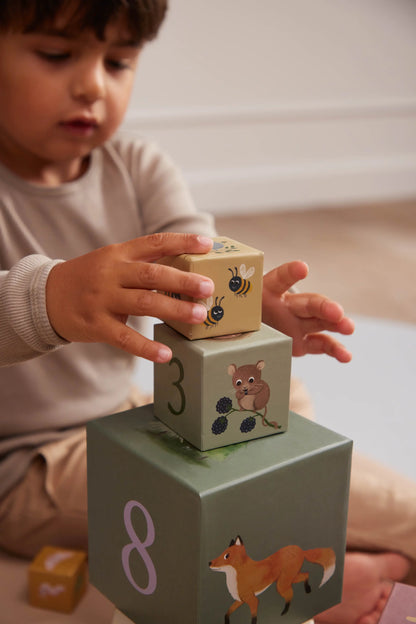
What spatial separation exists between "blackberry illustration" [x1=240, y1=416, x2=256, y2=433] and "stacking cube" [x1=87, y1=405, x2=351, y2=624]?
13mm

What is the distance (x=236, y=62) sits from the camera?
8.98ft

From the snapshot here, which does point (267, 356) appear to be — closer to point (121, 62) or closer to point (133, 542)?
point (133, 542)

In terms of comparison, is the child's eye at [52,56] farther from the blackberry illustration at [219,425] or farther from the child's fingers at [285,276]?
the blackberry illustration at [219,425]

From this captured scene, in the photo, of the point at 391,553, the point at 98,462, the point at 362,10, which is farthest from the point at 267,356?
the point at 362,10

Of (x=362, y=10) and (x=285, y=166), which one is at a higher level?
→ (x=362, y=10)

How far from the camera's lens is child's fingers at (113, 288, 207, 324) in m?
0.57

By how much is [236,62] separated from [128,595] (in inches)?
94.1

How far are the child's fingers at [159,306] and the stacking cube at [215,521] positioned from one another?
11 cm

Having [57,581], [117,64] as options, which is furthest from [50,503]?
[117,64]

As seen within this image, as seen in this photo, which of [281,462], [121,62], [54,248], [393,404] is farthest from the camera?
[393,404]

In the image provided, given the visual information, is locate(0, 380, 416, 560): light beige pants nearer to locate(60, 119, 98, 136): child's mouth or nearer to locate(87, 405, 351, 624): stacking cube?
locate(87, 405, 351, 624): stacking cube

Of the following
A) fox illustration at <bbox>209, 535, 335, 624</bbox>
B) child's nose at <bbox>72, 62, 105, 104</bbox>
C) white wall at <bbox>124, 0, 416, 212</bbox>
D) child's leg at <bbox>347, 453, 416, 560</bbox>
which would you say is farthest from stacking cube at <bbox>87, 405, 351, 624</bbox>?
white wall at <bbox>124, 0, 416, 212</bbox>

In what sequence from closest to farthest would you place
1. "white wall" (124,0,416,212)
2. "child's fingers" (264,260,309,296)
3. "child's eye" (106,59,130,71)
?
"child's fingers" (264,260,309,296) < "child's eye" (106,59,130,71) < "white wall" (124,0,416,212)

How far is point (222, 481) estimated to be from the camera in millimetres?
556
